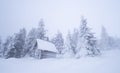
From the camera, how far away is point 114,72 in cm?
868

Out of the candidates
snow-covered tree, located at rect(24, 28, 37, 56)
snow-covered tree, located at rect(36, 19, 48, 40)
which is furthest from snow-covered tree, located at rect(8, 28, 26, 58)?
snow-covered tree, located at rect(36, 19, 48, 40)

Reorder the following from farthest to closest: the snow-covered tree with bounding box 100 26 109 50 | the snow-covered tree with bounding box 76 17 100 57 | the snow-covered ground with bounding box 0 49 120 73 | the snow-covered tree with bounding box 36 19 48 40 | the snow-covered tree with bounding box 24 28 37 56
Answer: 1. the snow-covered tree with bounding box 100 26 109 50
2. the snow-covered tree with bounding box 36 19 48 40
3. the snow-covered tree with bounding box 24 28 37 56
4. the snow-covered tree with bounding box 76 17 100 57
5. the snow-covered ground with bounding box 0 49 120 73

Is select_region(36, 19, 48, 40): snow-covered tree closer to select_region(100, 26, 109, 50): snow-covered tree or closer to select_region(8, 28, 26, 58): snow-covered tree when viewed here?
select_region(8, 28, 26, 58): snow-covered tree

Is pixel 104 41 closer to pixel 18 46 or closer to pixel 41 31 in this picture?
pixel 41 31

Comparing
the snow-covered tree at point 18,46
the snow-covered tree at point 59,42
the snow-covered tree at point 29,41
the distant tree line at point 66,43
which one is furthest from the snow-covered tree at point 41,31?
the snow-covered tree at point 18,46

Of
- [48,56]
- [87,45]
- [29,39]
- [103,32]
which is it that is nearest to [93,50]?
[87,45]

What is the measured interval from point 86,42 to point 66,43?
825 inches

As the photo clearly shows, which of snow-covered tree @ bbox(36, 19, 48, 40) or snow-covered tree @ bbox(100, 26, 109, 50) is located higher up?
snow-covered tree @ bbox(36, 19, 48, 40)

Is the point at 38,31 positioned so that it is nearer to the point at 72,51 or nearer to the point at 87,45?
the point at 72,51

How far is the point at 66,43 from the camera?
158 ft

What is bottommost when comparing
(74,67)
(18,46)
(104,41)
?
(74,67)

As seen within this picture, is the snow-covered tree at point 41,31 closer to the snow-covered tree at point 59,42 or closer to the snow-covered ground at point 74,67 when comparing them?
the snow-covered tree at point 59,42

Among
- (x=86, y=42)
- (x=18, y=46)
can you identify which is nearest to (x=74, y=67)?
(x=86, y=42)

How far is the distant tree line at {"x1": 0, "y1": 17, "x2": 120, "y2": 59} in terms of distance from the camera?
28.0 meters
